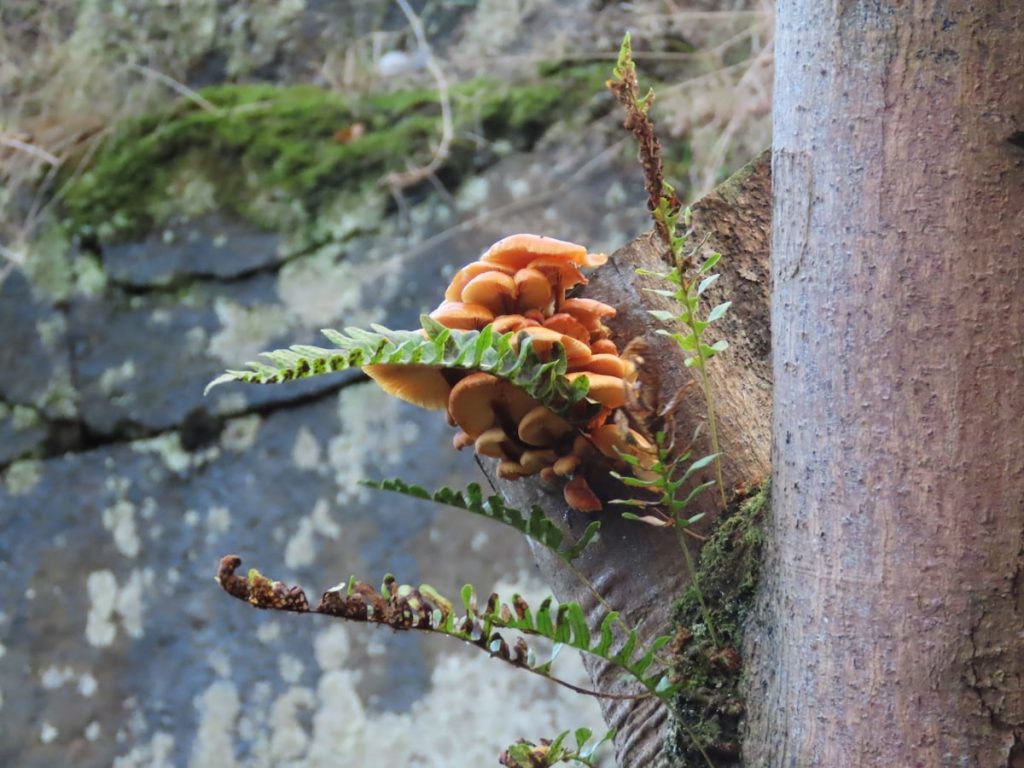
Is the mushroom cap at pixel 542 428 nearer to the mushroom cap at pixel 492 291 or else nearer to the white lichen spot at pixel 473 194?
the mushroom cap at pixel 492 291

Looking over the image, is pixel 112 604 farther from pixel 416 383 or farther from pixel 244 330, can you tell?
pixel 416 383

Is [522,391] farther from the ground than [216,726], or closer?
farther from the ground

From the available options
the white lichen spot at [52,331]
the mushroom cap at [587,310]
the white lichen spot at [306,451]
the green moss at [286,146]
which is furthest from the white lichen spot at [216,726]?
the mushroom cap at [587,310]

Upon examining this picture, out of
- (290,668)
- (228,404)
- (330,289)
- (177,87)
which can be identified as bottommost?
(290,668)

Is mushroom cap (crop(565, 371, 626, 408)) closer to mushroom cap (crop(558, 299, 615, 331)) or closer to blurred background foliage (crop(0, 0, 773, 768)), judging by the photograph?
mushroom cap (crop(558, 299, 615, 331))

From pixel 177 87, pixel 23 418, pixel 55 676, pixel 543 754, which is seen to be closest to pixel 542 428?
pixel 543 754

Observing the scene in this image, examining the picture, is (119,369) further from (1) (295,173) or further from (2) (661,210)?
(2) (661,210)
